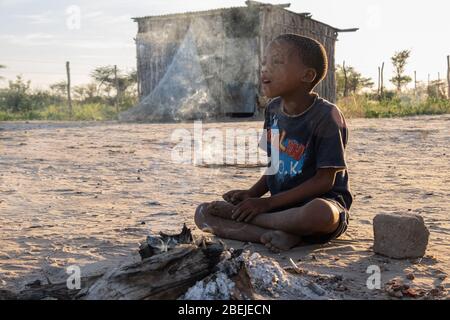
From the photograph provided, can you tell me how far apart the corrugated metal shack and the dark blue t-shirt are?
479 inches

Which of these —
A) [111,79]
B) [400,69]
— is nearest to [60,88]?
[111,79]

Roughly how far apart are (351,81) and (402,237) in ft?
100.0

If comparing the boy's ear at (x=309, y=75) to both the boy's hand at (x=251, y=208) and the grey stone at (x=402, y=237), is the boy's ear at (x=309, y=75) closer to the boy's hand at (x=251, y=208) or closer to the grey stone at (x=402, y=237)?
the boy's hand at (x=251, y=208)

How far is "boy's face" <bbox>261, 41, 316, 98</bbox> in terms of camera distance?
304 centimetres

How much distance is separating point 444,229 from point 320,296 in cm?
166

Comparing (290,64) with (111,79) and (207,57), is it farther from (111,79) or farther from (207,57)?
(111,79)

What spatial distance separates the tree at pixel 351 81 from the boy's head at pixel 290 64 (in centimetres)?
2560

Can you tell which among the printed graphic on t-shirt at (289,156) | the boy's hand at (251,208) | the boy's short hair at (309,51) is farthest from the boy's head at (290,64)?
the boy's hand at (251,208)

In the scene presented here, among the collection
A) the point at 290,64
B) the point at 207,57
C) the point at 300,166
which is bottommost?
the point at 300,166

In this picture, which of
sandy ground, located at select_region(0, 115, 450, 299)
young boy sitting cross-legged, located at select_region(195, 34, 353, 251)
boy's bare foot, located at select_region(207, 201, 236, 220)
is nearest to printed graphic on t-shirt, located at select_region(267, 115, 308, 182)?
young boy sitting cross-legged, located at select_region(195, 34, 353, 251)

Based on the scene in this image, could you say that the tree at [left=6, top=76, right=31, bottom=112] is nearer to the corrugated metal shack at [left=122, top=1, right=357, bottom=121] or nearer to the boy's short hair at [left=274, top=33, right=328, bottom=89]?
the corrugated metal shack at [left=122, top=1, right=357, bottom=121]

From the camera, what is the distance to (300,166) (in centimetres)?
317
